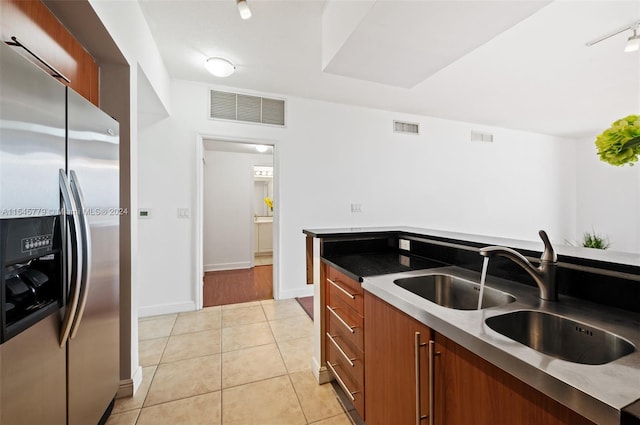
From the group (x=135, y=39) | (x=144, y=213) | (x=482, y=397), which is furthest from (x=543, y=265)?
(x=144, y=213)

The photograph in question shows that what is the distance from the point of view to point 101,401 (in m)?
1.42

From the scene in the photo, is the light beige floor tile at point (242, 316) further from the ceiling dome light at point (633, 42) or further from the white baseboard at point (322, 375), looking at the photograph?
the ceiling dome light at point (633, 42)

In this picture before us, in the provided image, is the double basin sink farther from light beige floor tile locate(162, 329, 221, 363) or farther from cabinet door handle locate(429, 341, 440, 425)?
light beige floor tile locate(162, 329, 221, 363)

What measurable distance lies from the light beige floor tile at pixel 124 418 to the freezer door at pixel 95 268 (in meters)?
0.16

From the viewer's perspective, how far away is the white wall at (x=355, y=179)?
3078mm

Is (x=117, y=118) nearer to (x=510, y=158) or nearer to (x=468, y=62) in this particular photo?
(x=468, y=62)

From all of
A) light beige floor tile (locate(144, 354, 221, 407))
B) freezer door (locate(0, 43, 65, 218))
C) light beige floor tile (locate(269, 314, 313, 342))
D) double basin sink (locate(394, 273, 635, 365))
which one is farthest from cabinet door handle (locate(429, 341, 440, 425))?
light beige floor tile (locate(269, 314, 313, 342))

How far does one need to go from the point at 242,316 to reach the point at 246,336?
48 centimetres

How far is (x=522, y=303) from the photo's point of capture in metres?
1.00

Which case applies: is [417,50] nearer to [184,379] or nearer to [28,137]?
[28,137]

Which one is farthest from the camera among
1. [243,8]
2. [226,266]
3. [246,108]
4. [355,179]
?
[226,266]

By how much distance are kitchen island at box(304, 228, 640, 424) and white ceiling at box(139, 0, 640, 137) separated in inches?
51.4

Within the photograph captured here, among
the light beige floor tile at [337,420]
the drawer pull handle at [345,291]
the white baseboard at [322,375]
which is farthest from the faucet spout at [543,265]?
the white baseboard at [322,375]

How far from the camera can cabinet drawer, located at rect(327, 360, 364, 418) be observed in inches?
54.5
